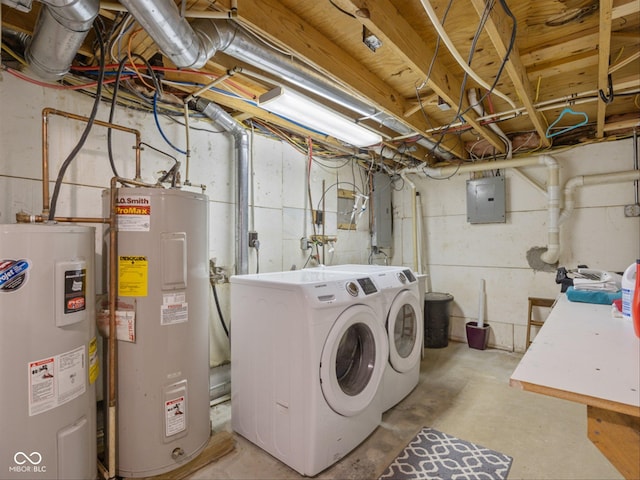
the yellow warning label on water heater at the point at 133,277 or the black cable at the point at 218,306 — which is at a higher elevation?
the yellow warning label on water heater at the point at 133,277

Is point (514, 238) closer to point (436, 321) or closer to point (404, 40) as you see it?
point (436, 321)

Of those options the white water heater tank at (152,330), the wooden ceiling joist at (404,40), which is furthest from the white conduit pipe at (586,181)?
the white water heater tank at (152,330)

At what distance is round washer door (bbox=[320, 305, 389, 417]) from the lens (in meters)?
1.74

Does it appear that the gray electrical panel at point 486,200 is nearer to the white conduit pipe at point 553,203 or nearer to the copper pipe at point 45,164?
the white conduit pipe at point 553,203

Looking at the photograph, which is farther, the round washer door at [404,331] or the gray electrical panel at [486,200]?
the gray electrical panel at [486,200]

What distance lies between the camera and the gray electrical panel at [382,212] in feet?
13.7

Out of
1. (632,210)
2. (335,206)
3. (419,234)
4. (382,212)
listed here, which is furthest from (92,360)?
(632,210)

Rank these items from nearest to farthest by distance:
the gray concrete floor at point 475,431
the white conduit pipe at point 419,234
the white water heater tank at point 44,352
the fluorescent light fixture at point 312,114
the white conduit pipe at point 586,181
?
1. the white water heater tank at point 44,352
2. the gray concrete floor at point 475,431
3. the fluorescent light fixture at point 312,114
4. the white conduit pipe at point 586,181
5. the white conduit pipe at point 419,234

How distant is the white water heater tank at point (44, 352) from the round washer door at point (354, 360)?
113 centimetres

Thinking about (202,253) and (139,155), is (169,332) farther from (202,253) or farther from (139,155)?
(139,155)

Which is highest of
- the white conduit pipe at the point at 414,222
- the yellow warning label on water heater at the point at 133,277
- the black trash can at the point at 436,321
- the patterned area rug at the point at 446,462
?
the white conduit pipe at the point at 414,222

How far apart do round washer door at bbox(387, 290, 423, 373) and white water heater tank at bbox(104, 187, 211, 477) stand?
4.42ft

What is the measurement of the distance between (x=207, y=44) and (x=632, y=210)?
3.78 metres

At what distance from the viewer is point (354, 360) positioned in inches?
85.4
